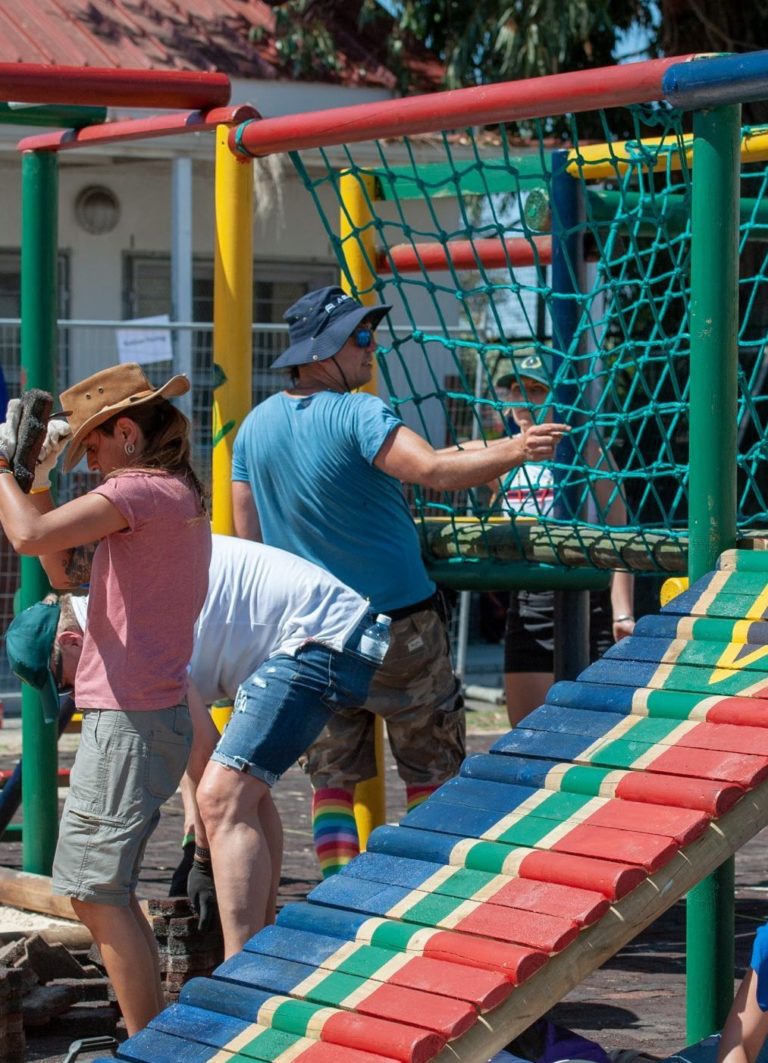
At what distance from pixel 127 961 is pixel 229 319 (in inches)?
81.3

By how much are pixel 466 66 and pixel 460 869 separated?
11.4 m

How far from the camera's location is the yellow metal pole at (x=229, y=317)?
17.6ft

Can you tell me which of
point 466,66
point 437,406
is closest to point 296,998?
point 437,406

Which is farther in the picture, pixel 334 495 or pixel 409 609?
pixel 409 609

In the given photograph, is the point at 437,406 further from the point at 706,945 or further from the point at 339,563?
the point at 706,945

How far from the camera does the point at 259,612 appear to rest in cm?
461

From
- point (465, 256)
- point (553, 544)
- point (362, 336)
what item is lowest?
point (553, 544)

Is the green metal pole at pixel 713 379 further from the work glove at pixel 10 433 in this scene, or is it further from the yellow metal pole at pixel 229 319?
the yellow metal pole at pixel 229 319

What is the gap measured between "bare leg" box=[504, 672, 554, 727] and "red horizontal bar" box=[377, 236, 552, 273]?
1.64 metres

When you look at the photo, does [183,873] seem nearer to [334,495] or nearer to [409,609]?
[409,609]

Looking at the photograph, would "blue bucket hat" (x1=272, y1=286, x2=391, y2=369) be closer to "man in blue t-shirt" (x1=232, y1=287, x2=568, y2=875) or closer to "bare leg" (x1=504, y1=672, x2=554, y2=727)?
"man in blue t-shirt" (x1=232, y1=287, x2=568, y2=875)

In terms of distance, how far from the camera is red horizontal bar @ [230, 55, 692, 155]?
4184mm

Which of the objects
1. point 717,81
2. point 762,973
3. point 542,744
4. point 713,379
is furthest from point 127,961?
point 717,81

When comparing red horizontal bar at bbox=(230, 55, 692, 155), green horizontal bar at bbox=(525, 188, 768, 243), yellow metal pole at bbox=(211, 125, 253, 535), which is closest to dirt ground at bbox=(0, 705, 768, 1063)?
yellow metal pole at bbox=(211, 125, 253, 535)
